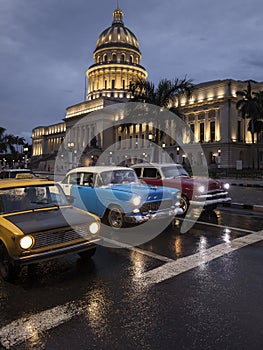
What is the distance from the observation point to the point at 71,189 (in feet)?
30.7

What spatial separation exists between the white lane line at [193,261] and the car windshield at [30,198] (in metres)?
2.42

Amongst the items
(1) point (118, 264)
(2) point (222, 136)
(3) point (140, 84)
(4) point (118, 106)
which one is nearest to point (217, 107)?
(2) point (222, 136)

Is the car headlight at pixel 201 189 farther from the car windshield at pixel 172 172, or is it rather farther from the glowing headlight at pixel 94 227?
the glowing headlight at pixel 94 227

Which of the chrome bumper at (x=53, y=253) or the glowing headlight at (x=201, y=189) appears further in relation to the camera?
the glowing headlight at (x=201, y=189)

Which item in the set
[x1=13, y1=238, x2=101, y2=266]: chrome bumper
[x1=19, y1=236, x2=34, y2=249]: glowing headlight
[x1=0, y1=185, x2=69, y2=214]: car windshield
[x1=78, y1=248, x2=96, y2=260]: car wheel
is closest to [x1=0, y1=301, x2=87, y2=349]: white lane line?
[x1=13, y1=238, x2=101, y2=266]: chrome bumper

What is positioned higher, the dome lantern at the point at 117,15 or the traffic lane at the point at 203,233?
the dome lantern at the point at 117,15

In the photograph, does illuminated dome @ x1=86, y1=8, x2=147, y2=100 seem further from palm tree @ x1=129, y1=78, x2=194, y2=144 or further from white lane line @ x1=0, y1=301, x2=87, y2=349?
white lane line @ x1=0, y1=301, x2=87, y2=349

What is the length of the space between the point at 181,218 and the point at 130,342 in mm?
7248

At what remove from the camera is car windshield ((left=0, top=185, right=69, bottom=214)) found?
5476mm

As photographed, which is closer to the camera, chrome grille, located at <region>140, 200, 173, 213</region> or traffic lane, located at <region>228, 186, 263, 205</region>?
chrome grille, located at <region>140, 200, 173, 213</region>

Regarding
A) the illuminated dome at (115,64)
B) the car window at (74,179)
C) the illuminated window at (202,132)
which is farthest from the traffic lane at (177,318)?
the illuminated dome at (115,64)

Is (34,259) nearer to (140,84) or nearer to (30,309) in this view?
(30,309)

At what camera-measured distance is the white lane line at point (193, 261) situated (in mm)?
4953

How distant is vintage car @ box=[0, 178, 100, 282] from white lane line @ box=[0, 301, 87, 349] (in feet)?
3.32
